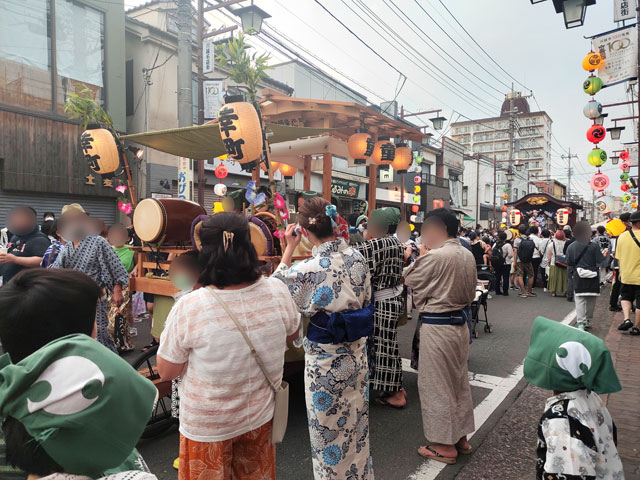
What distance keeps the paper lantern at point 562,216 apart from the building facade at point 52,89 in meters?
18.5

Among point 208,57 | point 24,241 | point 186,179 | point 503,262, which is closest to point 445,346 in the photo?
point 24,241

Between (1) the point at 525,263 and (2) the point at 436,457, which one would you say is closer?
(2) the point at 436,457

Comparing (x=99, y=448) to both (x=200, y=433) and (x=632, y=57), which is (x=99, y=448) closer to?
(x=200, y=433)

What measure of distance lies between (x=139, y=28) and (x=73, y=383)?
18595 mm

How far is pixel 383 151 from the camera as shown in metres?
9.13

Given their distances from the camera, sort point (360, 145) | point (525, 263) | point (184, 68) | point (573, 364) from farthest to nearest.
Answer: point (525, 263) < point (184, 68) < point (360, 145) < point (573, 364)

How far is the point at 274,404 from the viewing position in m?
2.26

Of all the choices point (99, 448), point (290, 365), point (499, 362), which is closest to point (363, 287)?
point (290, 365)

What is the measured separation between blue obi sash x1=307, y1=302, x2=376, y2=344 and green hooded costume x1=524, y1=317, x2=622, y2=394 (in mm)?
1060

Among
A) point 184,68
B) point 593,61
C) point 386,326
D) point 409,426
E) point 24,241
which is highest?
point 184,68

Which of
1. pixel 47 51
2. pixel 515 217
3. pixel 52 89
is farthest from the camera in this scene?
pixel 515 217

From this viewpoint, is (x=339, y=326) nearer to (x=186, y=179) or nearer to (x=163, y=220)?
(x=163, y=220)

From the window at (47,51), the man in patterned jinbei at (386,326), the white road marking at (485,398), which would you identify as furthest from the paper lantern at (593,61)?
the window at (47,51)

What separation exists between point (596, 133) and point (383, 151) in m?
6.15
